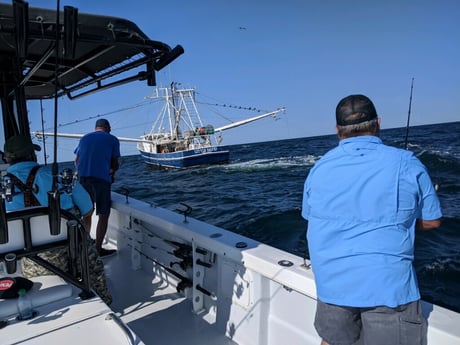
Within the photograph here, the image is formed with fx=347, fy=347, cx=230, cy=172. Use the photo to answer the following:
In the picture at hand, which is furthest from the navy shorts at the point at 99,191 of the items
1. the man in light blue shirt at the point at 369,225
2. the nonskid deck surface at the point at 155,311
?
the man in light blue shirt at the point at 369,225

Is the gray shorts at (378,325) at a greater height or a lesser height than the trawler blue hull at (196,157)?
greater

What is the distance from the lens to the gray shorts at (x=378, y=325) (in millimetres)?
1429

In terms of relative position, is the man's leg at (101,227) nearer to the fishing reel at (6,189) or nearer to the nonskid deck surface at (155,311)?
the nonskid deck surface at (155,311)

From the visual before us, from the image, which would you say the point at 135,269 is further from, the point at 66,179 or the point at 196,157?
the point at 196,157

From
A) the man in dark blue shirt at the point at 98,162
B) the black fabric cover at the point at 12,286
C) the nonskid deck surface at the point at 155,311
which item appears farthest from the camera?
the man in dark blue shirt at the point at 98,162

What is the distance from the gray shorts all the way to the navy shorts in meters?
3.07

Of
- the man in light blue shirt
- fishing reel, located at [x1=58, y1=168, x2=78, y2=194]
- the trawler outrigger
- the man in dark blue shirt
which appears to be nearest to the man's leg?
the man in dark blue shirt

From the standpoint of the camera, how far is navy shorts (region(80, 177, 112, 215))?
3906 millimetres

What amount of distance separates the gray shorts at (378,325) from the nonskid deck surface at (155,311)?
138 centimetres

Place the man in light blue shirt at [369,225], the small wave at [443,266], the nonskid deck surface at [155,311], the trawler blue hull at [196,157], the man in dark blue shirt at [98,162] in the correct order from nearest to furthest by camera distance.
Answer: the man in light blue shirt at [369,225]
the nonskid deck surface at [155,311]
the man in dark blue shirt at [98,162]
the small wave at [443,266]
the trawler blue hull at [196,157]

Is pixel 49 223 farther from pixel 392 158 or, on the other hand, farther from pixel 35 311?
pixel 392 158

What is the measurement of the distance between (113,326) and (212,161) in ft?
103

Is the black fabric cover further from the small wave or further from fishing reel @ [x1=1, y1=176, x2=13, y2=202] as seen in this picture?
the small wave

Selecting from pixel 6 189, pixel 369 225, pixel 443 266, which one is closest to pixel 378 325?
pixel 369 225
